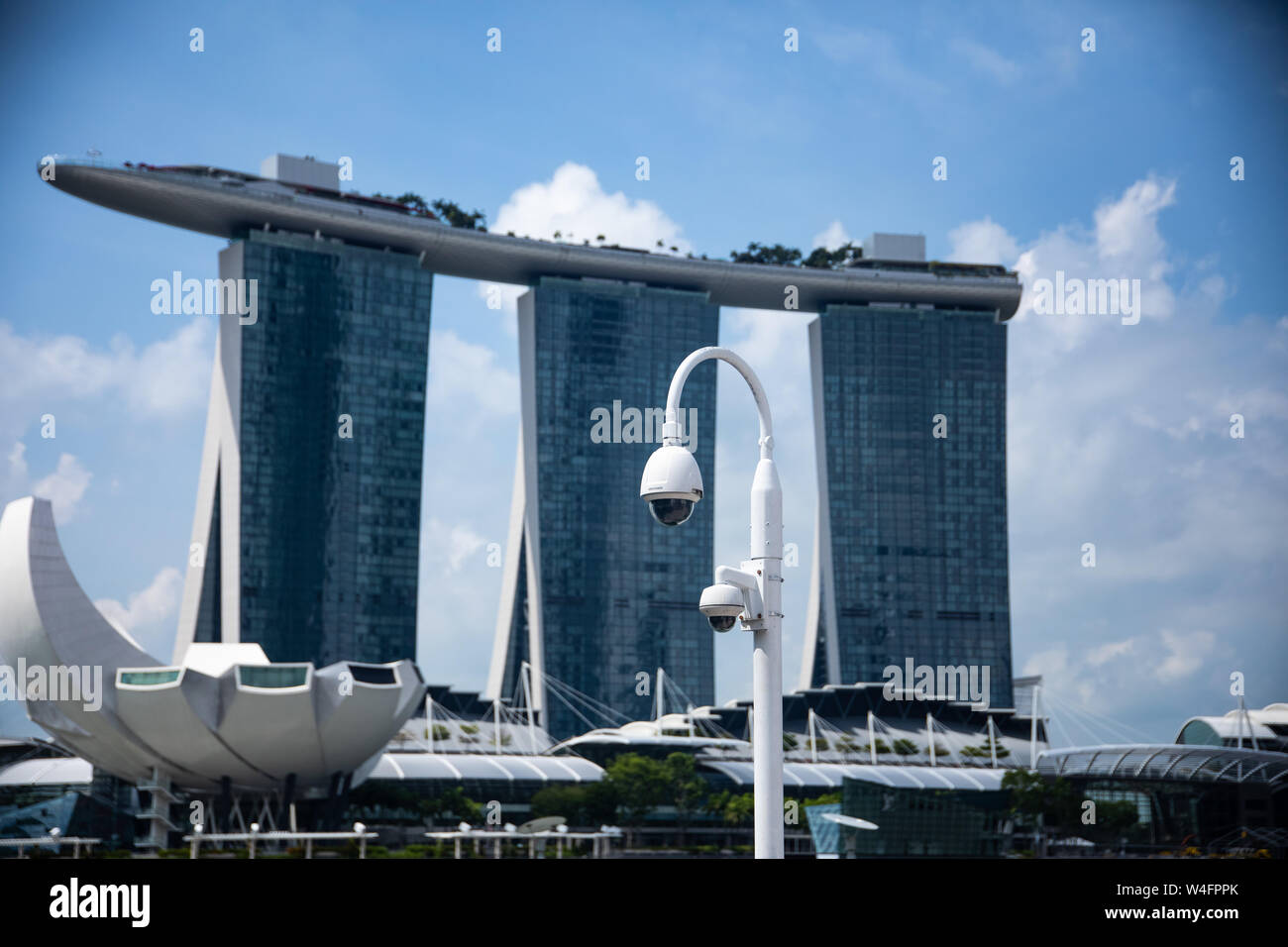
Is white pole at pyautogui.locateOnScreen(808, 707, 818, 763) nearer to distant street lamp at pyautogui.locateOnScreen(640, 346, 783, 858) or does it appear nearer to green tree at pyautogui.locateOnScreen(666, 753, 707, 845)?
green tree at pyautogui.locateOnScreen(666, 753, 707, 845)

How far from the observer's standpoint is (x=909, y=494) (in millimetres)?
135000

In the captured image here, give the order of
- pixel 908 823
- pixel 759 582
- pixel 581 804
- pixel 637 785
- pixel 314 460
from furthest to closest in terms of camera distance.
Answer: pixel 314 460 < pixel 637 785 < pixel 581 804 < pixel 908 823 < pixel 759 582

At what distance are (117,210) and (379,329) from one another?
73.1 ft

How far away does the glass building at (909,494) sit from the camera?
13100 cm

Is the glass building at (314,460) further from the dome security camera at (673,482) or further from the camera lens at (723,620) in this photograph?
the camera lens at (723,620)

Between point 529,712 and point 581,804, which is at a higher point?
point 529,712

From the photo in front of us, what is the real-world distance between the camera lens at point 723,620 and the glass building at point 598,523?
11275 cm

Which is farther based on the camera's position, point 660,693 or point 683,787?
point 660,693

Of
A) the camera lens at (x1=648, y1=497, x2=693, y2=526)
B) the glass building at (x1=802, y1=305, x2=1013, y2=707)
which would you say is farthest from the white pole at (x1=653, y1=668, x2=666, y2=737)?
the camera lens at (x1=648, y1=497, x2=693, y2=526)

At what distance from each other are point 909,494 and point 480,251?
44.7 m

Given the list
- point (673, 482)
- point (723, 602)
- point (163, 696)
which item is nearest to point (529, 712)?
point (163, 696)

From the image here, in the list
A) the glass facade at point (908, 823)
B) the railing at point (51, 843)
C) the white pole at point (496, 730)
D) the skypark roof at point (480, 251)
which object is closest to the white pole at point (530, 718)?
the white pole at point (496, 730)

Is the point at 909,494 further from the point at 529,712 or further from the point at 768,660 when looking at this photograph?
the point at 768,660
